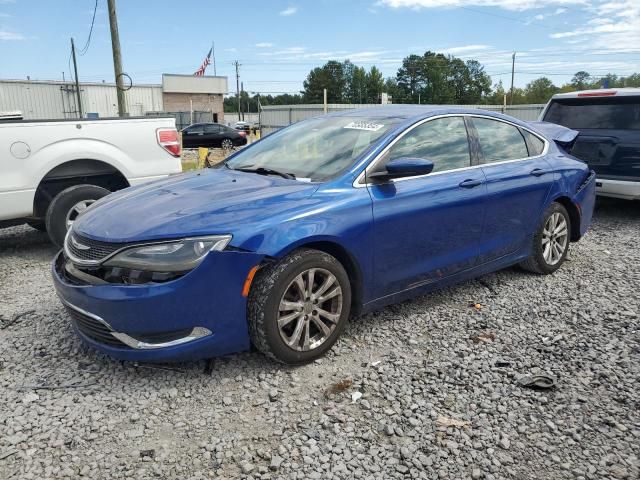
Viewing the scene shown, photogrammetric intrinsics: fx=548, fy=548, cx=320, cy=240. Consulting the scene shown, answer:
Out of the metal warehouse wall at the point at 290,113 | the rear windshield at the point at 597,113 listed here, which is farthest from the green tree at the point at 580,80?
the rear windshield at the point at 597,113

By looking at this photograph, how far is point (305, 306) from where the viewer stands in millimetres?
3287

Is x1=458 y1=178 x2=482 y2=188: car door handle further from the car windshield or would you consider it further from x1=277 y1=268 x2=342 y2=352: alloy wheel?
x1=277 y1=268 x2=342 y2=352: alloy wheel

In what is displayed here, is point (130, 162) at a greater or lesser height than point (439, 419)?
greater

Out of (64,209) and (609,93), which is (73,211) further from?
(609,93)

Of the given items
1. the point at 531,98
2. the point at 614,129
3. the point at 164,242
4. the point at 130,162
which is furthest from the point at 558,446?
the point at 531,98

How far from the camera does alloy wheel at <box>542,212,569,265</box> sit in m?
5.06

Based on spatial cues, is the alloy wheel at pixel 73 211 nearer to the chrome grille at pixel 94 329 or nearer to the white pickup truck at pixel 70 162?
the white pickup truck at pixel 70 162

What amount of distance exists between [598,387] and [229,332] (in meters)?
2.14

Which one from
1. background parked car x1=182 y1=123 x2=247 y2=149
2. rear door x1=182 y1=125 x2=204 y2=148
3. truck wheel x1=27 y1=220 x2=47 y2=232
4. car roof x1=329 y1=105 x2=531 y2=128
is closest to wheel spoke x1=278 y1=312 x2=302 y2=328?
car roof x1=329 y1=105 x2=531 y2=128

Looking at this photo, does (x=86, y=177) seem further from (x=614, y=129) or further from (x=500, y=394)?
(x=614, y=129)

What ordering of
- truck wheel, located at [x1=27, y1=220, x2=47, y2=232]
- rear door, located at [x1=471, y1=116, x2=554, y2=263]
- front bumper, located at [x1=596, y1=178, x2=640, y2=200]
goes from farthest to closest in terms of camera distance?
front bumper, located at [x1=596, y1=178, x2=640, y2=200] < truck wheel, located at [x1=27, y1=220, x2=47, y2=232] < rear door, located at [x1=471, y1=116, x2=554, y2=263]

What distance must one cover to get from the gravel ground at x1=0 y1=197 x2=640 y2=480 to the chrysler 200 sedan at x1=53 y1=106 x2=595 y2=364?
254 mm

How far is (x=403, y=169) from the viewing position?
357cm

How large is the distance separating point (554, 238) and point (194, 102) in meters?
59.9
